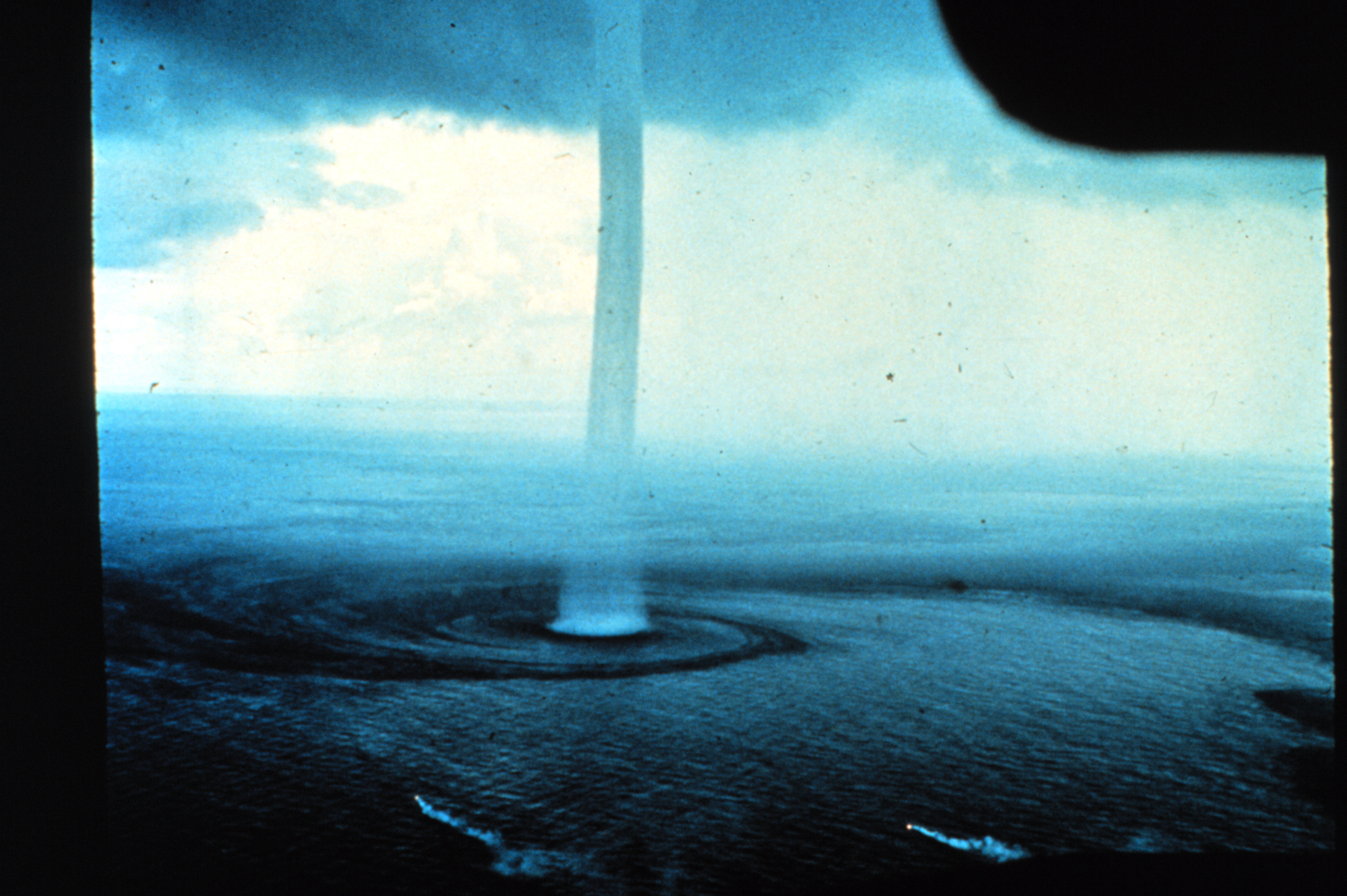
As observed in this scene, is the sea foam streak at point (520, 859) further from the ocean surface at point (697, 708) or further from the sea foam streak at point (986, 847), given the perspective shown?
the sea foam streak at point (986, 847)

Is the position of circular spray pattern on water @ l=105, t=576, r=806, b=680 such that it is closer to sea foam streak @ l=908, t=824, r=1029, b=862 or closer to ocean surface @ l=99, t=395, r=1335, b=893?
ocean surface @ l=99, t=395, r=1335, b=893

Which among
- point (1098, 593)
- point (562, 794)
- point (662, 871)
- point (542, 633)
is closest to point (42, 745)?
point (662, 871)

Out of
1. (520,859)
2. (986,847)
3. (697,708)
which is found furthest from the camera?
(697,708)

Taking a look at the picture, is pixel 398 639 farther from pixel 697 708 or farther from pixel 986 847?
pixel 986 847

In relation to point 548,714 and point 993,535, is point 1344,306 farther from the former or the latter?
point 993,535

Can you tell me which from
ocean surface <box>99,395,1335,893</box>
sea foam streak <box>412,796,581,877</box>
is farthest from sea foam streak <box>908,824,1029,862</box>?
sea foam streak <box>412,796,581,877</box>

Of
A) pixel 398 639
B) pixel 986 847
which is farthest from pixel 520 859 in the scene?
pixel 398 639
